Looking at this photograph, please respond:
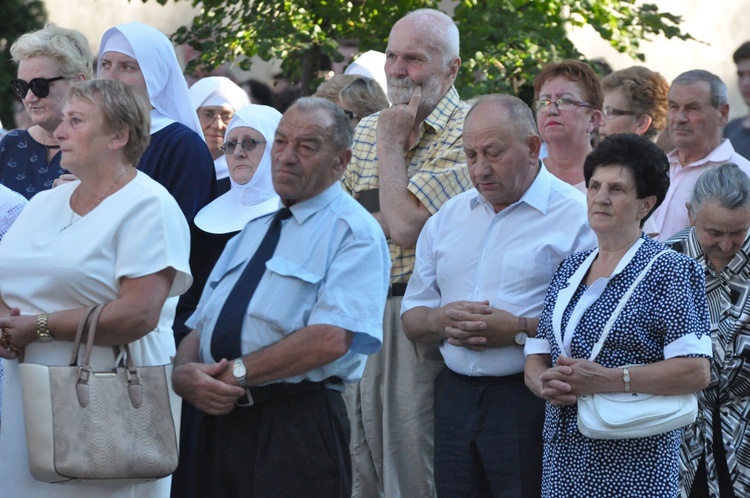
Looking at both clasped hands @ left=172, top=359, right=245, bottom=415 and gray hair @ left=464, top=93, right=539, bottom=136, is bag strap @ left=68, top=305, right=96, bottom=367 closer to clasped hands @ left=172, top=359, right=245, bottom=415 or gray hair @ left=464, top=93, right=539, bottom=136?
clasped hands @ left=172, top=359, right=245, bottom=415

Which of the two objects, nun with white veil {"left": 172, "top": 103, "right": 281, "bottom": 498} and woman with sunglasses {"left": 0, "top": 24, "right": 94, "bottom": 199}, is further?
woman with sunglasses {"left": 0, "top": 24, "right": 94, "bottom": 199}

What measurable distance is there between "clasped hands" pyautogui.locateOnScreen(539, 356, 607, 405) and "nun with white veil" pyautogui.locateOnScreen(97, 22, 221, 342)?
1.66 metres

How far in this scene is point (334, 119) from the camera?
4051 mm

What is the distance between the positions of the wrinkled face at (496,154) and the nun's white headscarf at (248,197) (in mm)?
843

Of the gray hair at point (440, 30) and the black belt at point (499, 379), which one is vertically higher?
the gray hair at point (440, 30)

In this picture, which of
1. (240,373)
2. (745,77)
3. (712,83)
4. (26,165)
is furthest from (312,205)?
(745,77)

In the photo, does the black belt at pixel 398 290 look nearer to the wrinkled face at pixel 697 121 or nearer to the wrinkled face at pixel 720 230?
the wrinkled face at pixel 720 230

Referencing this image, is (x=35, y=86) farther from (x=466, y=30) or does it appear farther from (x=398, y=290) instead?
(x=466, y=30)

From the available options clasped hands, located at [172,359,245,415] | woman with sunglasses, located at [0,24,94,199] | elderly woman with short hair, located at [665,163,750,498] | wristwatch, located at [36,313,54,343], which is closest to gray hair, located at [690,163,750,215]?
elderly woman with short hair, located at [665,163,750,498]

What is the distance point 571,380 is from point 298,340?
98cm

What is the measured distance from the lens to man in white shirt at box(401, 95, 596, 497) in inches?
175

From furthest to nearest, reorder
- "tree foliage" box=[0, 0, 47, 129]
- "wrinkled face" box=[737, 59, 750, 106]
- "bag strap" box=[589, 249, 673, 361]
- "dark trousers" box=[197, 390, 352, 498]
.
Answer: "tree foliage" box=[0, 0, 47, 129] → "wrinkled face" box=[737, 59, 750, 106] → "bag strap" box=[589, 249, 673, 361] → "dark trousers" box=[197, 390, 352, 498]

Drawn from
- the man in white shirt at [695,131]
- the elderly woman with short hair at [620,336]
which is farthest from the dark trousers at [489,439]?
the man in white shirt at [695,131]

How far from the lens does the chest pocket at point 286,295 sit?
A: 3.88 meters
